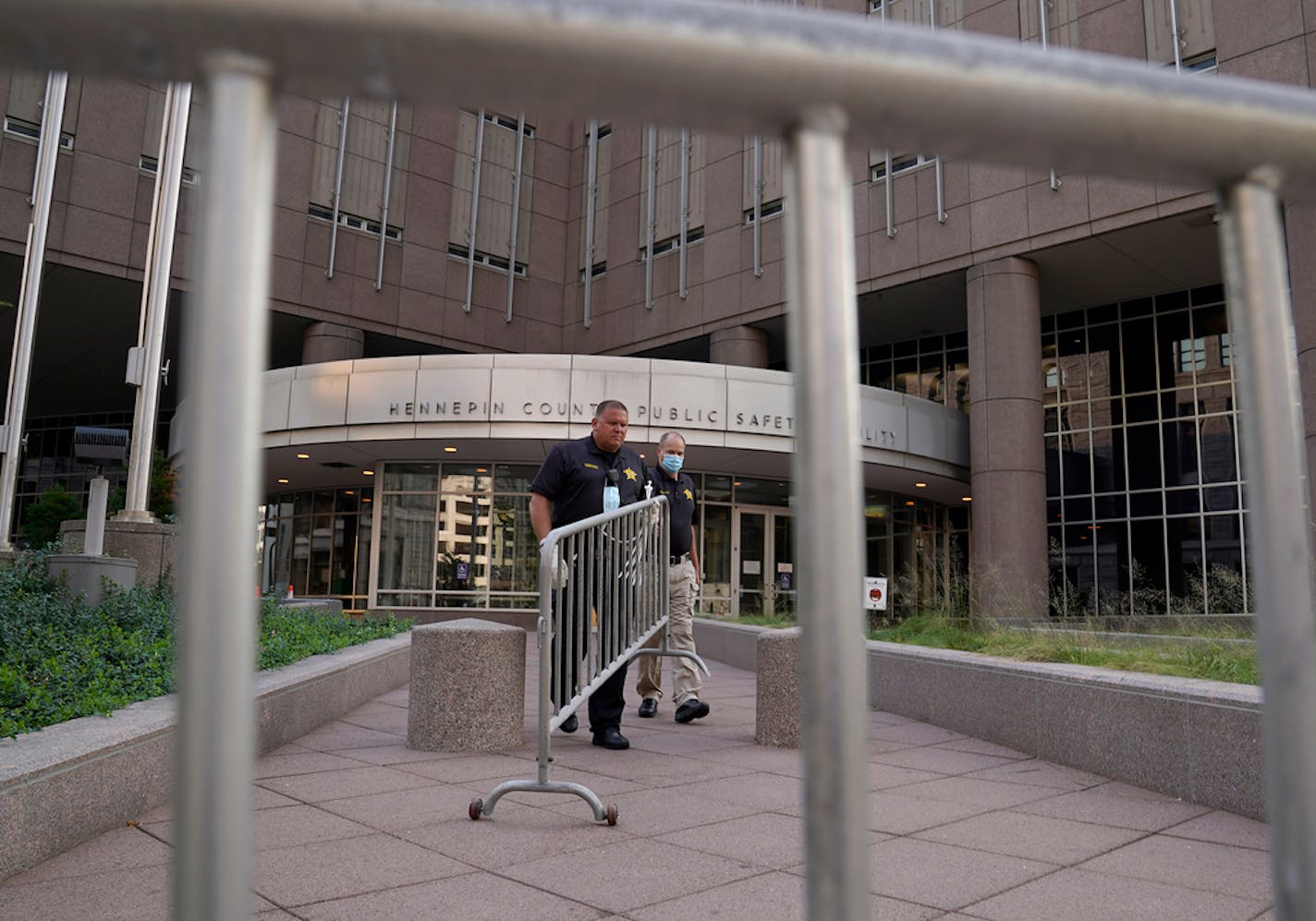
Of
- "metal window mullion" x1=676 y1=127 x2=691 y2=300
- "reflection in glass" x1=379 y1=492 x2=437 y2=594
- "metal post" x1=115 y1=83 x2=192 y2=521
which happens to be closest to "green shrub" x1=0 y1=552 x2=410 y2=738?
"metal post" x1=115 y1=83 x2=192 y2=521

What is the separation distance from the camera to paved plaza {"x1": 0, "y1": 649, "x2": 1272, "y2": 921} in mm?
3297

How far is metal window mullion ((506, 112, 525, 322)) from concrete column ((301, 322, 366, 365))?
486 centimetres

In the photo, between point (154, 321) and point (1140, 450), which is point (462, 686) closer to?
point (154, 321)

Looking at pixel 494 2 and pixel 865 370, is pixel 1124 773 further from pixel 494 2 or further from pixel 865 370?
pixel 865 370

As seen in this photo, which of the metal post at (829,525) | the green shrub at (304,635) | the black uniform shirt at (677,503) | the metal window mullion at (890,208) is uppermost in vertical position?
the metal window mullion at (890,208)

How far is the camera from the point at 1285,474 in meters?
0.88

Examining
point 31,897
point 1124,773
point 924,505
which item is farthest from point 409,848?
point 924,505

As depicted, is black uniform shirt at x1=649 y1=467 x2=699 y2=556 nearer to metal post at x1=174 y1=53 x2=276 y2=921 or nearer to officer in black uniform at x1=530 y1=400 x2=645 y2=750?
officer in black uniform at x1=530 y1=400 x2=645 y2=750

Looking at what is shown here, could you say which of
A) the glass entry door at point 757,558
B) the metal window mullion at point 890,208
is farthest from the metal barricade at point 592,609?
the metal window mullion at point 890,208

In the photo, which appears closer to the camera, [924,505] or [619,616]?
[619,616]

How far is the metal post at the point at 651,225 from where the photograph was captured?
96.9 feet

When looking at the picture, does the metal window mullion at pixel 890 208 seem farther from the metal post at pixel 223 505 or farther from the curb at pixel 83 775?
the metal post at pixel 223 505

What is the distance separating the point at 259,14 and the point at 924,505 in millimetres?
29210

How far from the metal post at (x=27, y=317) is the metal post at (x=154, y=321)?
3.19 m
